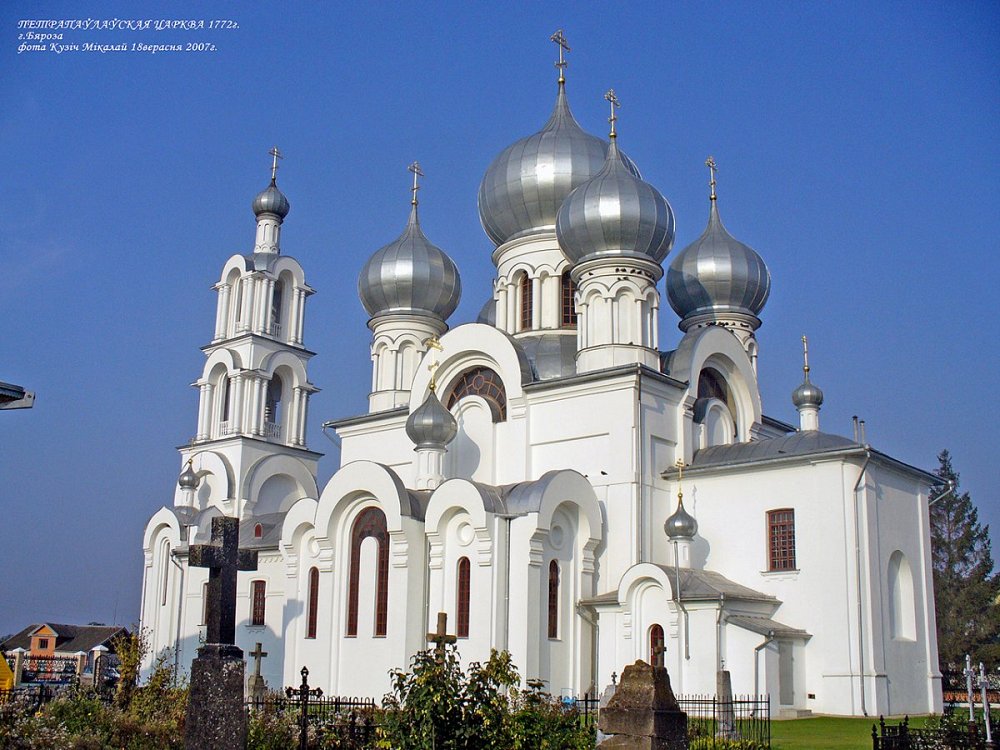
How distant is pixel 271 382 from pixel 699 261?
11458 millimetres

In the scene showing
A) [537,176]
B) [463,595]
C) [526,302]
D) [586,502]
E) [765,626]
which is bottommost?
[765,626]

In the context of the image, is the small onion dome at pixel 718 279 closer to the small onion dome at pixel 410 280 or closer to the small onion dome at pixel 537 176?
the small onion dome at pixel 537 176

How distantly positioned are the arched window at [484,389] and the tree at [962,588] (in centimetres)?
1592

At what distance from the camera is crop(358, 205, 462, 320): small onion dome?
27016 mm

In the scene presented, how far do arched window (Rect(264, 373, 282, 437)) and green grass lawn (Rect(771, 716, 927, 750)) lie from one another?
15.8 meters

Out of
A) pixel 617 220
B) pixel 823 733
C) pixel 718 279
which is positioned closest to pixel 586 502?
pixel 617 220

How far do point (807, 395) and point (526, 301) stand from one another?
21.4 ft

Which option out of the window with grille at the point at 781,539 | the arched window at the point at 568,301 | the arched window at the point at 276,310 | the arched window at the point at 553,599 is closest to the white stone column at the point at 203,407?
the arched window at the point at 276,310

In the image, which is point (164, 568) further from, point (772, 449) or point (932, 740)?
point (932, 740)

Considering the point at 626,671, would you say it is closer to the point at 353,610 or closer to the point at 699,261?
the point at 353,610

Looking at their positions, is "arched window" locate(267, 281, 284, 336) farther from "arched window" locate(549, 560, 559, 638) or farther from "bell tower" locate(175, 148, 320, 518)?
"arched window" locate(549, 560, 559, 638)

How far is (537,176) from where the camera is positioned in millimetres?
24891

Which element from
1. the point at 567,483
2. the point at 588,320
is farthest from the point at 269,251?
the point at 567,483

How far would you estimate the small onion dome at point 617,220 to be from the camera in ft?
70.6
